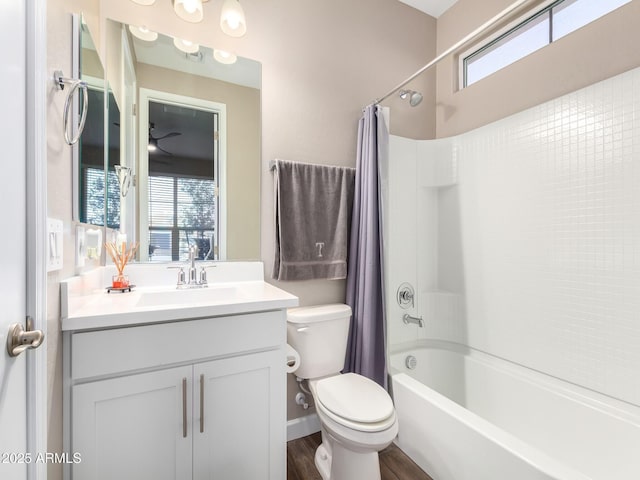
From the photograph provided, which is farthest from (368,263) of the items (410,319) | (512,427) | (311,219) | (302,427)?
(512,427)

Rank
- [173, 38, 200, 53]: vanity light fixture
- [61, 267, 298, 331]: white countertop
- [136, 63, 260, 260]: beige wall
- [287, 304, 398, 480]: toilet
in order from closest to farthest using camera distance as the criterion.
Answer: [61, 267, 298, 331]: white countertop → [287, 304, 398, 480]: toilet → [173, 38, 200, 53]: vanity light fixture → [136, 63, 260, 260]: beige wall

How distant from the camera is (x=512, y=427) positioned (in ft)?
5.34

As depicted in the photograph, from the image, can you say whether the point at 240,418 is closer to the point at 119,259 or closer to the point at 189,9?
the point at 119,259

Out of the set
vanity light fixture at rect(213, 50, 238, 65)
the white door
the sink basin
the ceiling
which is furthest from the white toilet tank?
the ceiling

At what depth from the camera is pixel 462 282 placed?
2.06 m

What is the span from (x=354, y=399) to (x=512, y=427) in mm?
1001

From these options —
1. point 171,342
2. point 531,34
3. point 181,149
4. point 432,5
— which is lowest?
point 171,342

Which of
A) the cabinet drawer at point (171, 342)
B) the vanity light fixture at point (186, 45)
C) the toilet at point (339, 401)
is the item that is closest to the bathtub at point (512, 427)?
the toilet at point (339, 401)

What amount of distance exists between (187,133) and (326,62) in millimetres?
1002

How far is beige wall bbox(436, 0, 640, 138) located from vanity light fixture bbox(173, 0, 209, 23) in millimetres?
1754

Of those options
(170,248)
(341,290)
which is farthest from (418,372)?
(170,248)

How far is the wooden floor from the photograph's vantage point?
146cm

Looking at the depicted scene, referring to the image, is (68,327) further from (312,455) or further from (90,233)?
(312,455)

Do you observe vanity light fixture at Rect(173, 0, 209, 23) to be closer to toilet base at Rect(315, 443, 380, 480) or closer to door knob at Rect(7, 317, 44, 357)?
door knob at Rect(7, 317, 44, 357)
